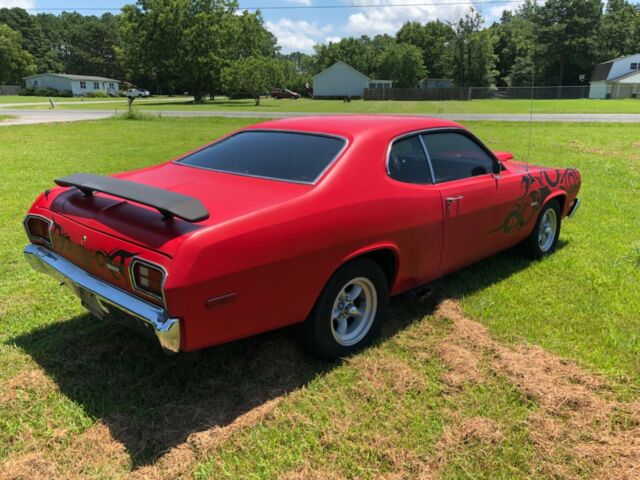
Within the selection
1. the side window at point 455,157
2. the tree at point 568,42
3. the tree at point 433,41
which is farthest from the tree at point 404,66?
the side window at point 455,157

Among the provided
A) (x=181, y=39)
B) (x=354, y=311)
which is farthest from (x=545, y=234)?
(x=181, y=39)

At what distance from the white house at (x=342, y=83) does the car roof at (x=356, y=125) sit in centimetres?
7342

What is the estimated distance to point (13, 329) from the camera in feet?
11.6

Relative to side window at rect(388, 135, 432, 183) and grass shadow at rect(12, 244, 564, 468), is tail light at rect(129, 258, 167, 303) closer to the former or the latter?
grass shadow at rect(12, 244, 564, 468)

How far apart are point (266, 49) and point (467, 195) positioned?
111 metres

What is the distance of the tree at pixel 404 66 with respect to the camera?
75.4 metres

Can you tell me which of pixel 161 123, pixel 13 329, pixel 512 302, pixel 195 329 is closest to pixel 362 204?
pixel 195 329

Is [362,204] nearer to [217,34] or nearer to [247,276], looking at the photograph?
[247,276]

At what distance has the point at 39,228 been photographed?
317 cm

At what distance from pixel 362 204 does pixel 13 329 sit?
105 inches

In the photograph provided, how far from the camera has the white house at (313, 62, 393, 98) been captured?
245 feet

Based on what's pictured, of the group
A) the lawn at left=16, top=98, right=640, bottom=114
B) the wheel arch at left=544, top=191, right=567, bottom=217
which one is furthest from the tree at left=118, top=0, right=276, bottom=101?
the wheel arch at left=544, top=191, right=567, bottom=217

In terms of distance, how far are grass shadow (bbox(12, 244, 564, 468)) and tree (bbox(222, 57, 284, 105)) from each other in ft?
145

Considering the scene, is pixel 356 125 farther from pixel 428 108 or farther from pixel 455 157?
pixel 428 108
